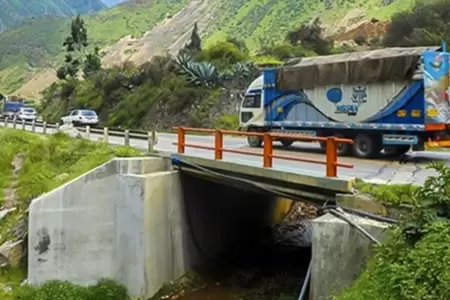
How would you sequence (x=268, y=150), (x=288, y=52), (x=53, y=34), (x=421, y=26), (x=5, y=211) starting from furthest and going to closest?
(x=53, y=34), (x=288, y=52), (x=421, y=26), (x=5, y=211), (x=268, y=150)

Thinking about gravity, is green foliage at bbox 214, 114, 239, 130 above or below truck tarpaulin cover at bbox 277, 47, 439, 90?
below

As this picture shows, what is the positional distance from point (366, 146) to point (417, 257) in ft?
30.2

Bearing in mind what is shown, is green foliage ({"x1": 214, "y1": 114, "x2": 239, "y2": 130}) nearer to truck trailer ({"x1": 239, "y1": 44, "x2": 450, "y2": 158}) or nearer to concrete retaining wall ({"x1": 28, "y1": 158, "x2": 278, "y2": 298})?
truck trailer ({"x1": 239, "y1": 44, "x2": 450, "y2": 158})

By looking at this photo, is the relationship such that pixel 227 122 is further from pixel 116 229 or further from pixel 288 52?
pixel 116 229

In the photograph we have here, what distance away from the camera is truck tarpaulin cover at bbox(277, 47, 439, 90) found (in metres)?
15.2

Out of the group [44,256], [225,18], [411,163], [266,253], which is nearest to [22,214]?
[44,256]

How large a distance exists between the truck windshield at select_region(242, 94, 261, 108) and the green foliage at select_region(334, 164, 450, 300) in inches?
459

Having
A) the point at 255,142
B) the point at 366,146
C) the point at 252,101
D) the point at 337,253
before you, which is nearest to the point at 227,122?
the point at 252,101

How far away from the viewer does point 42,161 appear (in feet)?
65.5

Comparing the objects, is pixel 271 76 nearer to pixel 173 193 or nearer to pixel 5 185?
pixel 173 193

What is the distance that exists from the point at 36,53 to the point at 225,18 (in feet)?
175

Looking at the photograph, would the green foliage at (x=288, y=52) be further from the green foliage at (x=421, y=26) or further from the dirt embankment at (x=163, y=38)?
the dirt embankment at (x=163, y=38)

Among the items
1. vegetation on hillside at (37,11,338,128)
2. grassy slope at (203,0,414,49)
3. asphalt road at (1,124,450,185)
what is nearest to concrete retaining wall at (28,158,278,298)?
asphalt road at (1,124,450,185)

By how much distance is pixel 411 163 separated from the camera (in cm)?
1439
